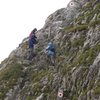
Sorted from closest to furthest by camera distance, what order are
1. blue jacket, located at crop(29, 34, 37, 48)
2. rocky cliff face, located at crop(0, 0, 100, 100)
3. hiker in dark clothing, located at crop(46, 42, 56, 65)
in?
rocky cliff face, located at crop(0, 0, 100, 100)
hiker in dark clothing, located at crop(46, 42, 56, 65)
blue jacket, located at crop(29, 34, 37, 48)

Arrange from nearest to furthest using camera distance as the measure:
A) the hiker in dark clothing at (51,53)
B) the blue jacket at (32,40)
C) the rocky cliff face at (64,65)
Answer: the rocky cliff face at (64,65), the hiker in dark clothing at (51,53), the blue jacket at (32,40)

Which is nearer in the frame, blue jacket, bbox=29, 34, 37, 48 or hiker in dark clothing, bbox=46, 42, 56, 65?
hiker in dark clothing, bbox=46, 42, 56, 65

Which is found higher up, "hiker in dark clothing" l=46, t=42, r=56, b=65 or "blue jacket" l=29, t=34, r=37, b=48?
"blue jacket" l=29, t=34, r=37, b=48

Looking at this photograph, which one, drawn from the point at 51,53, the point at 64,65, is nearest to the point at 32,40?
the point at 51,53

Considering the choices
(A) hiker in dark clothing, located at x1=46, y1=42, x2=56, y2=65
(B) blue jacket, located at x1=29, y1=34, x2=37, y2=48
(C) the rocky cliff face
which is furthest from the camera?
(B) blue jacket, located at x1=29, y1=34, x2=37, y2=48

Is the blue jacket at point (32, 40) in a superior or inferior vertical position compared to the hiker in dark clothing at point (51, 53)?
superior

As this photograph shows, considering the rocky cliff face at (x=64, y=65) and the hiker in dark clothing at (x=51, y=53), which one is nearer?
the rocky cliff face at (x=64, y=65)

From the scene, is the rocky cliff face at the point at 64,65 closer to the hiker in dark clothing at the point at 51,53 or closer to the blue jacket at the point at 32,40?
the hiker in dark clothing at the point at 51,53

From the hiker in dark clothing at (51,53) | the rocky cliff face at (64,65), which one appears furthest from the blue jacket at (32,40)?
the hiker in dark clothing at (51,53)

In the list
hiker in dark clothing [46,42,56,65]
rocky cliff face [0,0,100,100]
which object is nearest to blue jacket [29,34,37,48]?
rocky cliff face [0,0,100,100]

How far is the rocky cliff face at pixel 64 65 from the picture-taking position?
37.4 m

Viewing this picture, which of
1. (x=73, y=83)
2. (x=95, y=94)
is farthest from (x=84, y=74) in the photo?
(x=95, y=94)

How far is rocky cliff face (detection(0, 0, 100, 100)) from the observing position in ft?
123

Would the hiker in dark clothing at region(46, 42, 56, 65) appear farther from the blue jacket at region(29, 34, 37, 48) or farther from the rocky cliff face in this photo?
the blue jacket at region(29, 34, 37, 48)
